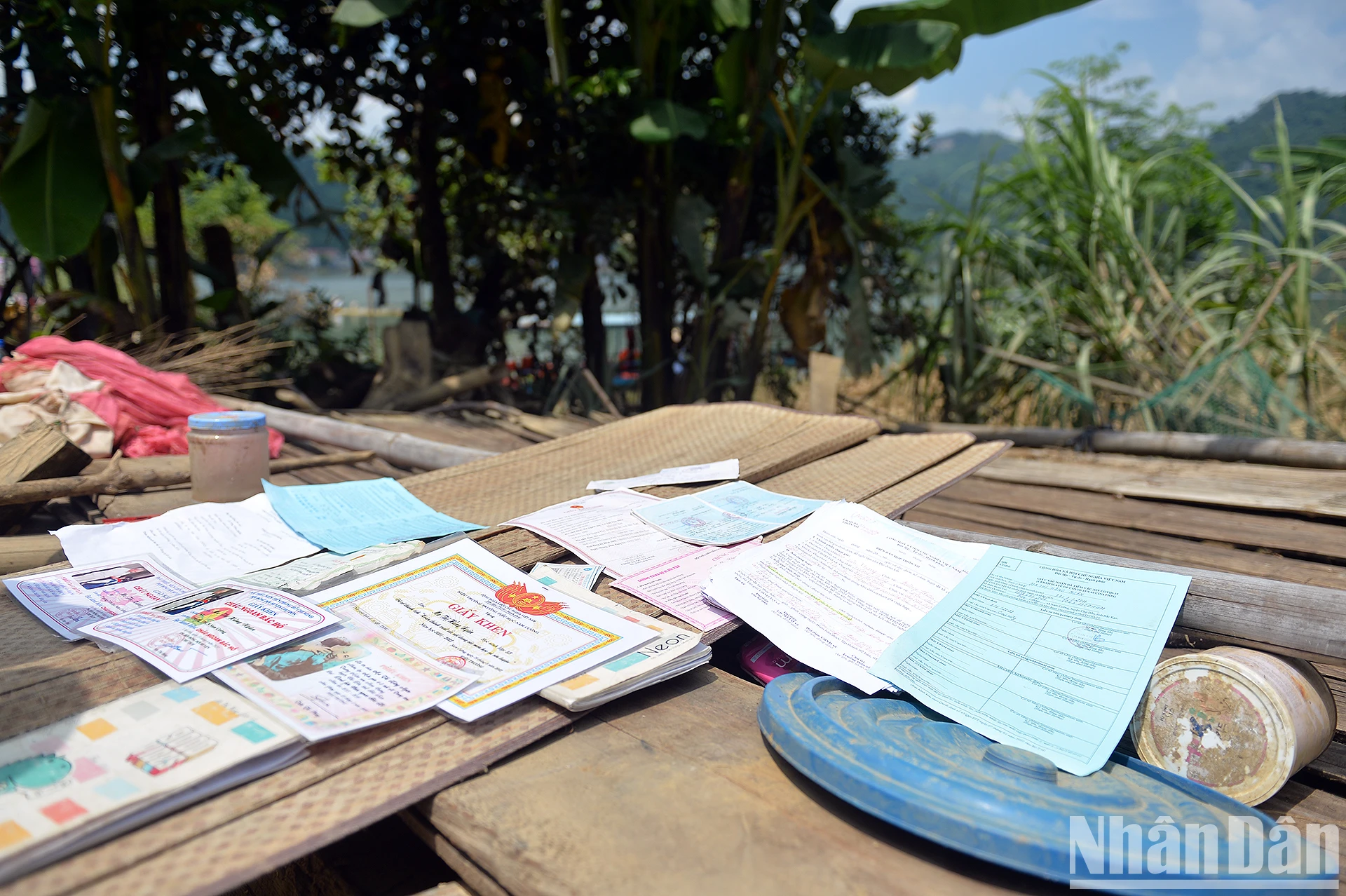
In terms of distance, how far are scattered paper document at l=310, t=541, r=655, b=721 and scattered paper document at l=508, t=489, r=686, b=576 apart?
0.58 ft

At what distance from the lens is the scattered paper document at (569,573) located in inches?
58.1

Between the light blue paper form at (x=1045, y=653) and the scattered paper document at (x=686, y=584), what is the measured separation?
0.32 metres

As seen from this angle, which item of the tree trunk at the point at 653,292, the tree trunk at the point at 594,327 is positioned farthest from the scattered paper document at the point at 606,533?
the tree trunk at the point at 594,327

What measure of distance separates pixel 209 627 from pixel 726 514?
3.47ft

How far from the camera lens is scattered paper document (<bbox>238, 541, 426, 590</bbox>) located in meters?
1.41

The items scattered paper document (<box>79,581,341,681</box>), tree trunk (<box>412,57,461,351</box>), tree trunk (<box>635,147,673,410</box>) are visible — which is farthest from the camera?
tree trunk (<box>412,57,461,351</box>)

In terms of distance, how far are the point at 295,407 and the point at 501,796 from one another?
178 inches

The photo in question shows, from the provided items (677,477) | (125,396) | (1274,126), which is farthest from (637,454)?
(1274,126)

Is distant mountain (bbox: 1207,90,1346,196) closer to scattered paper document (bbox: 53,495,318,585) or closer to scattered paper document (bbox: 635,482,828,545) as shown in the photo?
scattered paper document (bbox: 635,482,828,545)

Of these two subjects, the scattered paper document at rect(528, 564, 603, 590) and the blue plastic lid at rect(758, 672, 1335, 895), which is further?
the scattered paper document at rect(528, 564, 603, 590)

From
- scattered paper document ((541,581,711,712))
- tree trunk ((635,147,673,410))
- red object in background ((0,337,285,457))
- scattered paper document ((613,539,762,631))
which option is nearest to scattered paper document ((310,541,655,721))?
scattered paper document ((541,581,711,712))

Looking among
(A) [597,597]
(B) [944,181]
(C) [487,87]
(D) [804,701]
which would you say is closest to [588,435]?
(A) [597,597]

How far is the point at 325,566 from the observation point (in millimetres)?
1515

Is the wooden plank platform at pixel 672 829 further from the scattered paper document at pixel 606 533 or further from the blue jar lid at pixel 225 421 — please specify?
the blue jar lid at pixel 225 421
